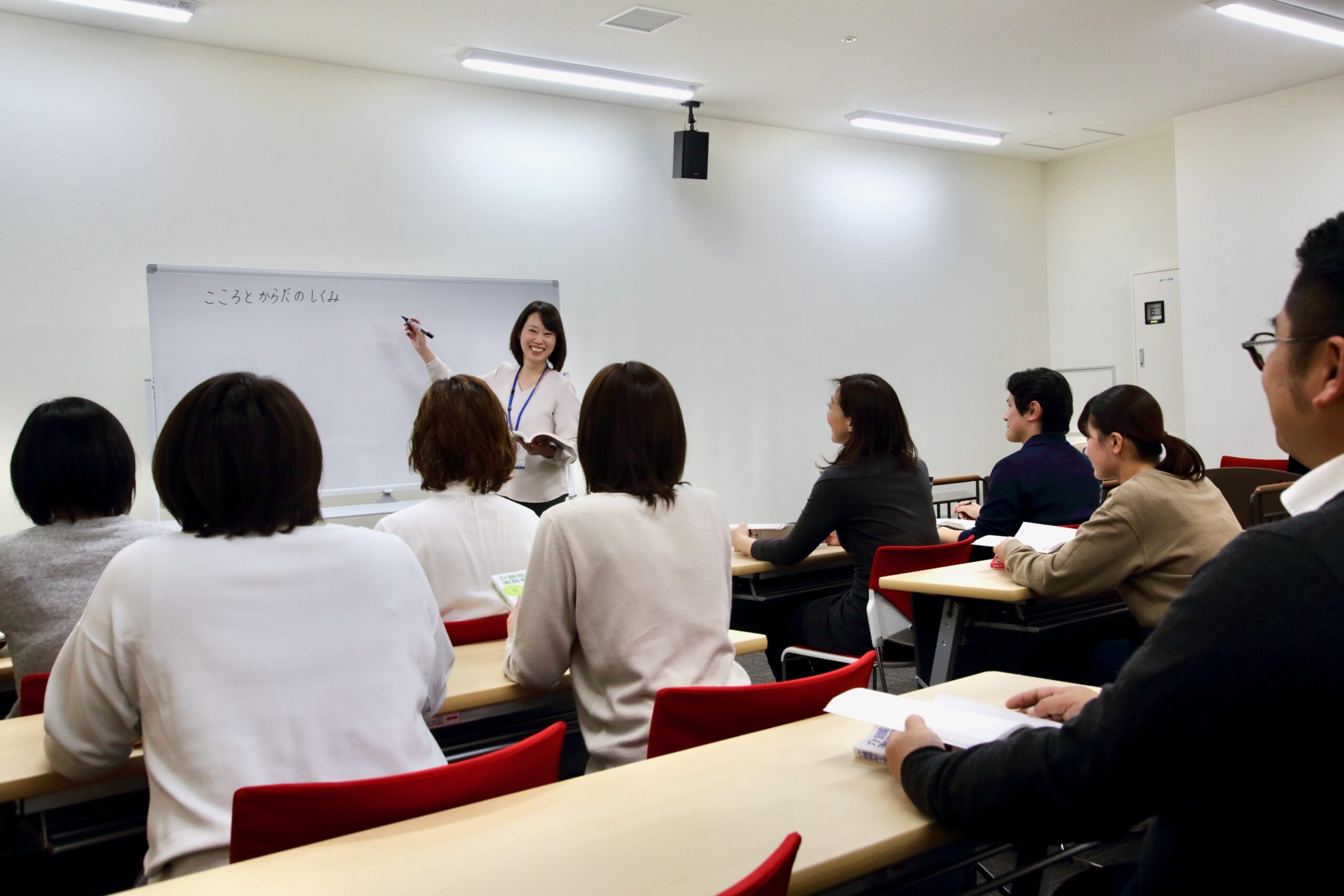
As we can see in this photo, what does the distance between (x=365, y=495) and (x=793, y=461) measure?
10.3 ft

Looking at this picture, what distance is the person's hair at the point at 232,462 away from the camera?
146cm

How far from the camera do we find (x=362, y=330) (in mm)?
5125

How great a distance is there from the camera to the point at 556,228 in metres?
6.07

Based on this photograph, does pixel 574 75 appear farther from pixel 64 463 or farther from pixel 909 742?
pixel 909 742

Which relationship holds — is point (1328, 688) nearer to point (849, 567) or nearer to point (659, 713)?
point (659, 713)

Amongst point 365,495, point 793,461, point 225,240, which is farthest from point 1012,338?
point 225,240

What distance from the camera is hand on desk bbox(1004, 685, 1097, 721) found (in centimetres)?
139

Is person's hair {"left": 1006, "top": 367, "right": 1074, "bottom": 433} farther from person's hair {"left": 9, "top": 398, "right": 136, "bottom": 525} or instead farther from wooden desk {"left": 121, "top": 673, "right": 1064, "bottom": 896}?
person's hair {"left": 9, "top": 398, "right": 136, "bottom": 525}

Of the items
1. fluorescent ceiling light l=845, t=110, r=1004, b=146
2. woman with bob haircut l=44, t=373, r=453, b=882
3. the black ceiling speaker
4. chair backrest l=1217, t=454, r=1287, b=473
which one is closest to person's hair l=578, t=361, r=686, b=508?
woman with bob haircut l=44, t=373, r=453, b=882

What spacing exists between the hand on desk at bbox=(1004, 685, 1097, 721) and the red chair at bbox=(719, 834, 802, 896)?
59cm

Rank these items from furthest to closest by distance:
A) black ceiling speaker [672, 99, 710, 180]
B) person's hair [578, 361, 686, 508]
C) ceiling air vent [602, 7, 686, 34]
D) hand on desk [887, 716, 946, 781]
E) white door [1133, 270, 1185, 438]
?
white door [1133, 270, 1185, 438]
black ceiling speaker [672, 99, 710, 180]
ceiling air vent [602, 7, 686, 34]
person's hair [578, 361, 686, 508]
hand on desk [887, 716, 946, 781]

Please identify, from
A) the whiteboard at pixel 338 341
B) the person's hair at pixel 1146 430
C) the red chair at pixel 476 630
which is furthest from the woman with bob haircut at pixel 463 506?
the whiteboard at pixel 338 341

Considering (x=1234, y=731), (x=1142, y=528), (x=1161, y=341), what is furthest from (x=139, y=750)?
(x=1161, y=341)

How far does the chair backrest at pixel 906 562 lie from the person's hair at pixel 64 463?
2135 millimetres
